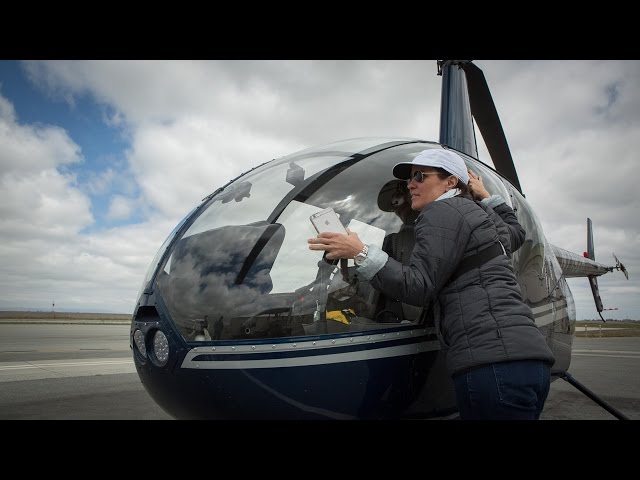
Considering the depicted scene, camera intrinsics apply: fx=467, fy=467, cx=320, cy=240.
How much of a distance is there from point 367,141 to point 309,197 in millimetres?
765

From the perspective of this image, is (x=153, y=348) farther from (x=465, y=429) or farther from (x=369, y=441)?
(x=465, y=429)

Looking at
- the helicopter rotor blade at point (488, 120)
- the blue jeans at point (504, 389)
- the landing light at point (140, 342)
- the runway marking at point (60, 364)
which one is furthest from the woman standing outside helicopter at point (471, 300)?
the runway marking at point (60, 364)

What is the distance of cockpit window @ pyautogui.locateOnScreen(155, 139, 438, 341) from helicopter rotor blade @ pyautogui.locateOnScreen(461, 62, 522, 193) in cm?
538

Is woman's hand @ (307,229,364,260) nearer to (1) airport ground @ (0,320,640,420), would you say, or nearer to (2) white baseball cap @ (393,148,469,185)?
(2) white baseball cap @ (393,148,469,185)

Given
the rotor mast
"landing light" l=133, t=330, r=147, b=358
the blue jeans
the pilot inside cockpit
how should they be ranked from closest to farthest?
the blue jeans, the pilot inside cockpit, "landing light" l=133, t=330, r=147, b=358, the rotor mast

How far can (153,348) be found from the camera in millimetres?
2490

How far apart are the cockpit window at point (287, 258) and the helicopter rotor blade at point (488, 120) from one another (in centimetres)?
538

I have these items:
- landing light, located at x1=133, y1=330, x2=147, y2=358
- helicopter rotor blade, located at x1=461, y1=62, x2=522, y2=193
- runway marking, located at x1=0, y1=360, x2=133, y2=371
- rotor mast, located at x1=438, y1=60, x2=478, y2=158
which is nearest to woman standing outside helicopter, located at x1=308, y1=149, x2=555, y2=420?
landing light, located at x1=133, y1=330, x2=147, y2=358

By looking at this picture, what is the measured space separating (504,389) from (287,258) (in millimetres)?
1157

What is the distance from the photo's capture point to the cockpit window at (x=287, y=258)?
7.49 ft

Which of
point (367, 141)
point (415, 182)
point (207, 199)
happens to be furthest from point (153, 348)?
point (367, 141)

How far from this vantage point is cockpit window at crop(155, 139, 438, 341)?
2283mm

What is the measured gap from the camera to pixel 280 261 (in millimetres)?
2377

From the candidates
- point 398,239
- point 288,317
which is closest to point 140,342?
point 288,317
